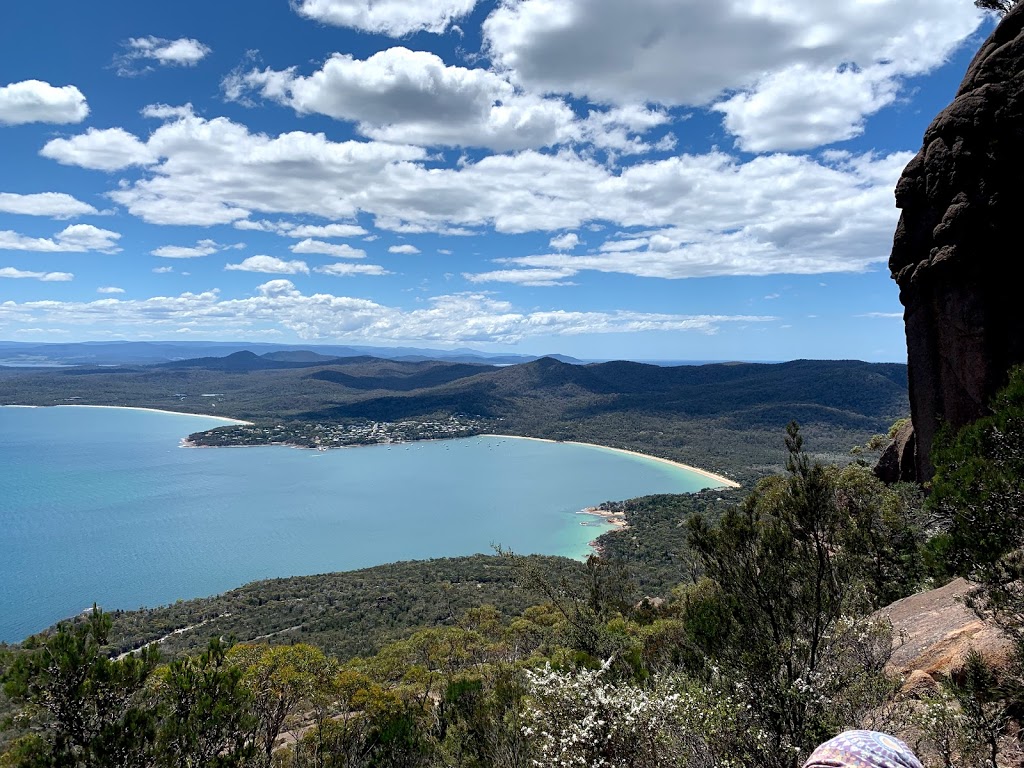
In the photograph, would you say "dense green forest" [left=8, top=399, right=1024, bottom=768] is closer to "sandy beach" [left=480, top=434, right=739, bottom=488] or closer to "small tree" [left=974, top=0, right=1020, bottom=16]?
"small tree" [left=974, top=0, right=1020, bottom=16]

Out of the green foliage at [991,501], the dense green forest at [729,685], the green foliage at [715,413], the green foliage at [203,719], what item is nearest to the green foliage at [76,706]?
the dense green forest at [729,685]

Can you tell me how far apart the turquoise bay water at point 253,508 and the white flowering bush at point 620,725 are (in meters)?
63.0

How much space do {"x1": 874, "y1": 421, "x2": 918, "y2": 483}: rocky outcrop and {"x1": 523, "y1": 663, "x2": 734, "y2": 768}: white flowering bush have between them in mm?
20105

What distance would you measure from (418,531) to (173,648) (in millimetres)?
49425

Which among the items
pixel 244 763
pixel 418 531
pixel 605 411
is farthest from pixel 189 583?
pixel 605 411

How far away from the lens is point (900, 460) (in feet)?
78.0

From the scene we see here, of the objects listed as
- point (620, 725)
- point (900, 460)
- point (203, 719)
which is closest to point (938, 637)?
point (620, 725)

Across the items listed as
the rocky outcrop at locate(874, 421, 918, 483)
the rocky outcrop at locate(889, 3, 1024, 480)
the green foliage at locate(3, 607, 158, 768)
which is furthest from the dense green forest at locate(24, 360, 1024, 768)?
the rocky outcrop at locate(874, 421, 918, 483)

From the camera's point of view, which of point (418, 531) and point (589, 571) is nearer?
point (589, 571)

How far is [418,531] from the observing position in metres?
84.0

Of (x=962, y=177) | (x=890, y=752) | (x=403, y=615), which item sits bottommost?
(x=403, y=615)

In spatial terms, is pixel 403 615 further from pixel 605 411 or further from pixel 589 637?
pixel 605 411

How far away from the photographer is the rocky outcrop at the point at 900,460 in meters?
23.2

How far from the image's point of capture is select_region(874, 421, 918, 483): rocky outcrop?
2317cm
